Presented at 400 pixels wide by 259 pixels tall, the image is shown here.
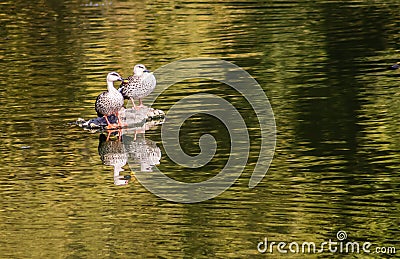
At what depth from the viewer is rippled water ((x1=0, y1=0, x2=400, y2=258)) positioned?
30.2ft

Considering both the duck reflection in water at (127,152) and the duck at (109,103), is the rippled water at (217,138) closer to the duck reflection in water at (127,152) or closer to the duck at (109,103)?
the duck reflection in water at (127,152)

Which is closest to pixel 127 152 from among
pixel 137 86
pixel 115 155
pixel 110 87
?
pixel 115 155

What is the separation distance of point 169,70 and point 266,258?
911 cm

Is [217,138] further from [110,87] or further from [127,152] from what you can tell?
[110,87]

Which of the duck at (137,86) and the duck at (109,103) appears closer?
the duck at (109,103)

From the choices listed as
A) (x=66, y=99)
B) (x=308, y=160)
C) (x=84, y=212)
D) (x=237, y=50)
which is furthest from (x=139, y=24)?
(x=84, y=212)

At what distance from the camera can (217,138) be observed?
12750 mm

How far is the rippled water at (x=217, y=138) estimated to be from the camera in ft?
30.2

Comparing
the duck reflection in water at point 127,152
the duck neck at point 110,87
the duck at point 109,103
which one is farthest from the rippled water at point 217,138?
the duck neck at point 110,87

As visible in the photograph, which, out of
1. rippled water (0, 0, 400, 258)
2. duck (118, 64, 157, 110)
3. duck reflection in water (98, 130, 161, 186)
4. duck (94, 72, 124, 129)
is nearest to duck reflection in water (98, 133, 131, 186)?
duck reflection in water (98, 130, 161, 186)

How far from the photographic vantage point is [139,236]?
915cm

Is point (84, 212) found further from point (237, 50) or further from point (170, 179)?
point (237, 50)

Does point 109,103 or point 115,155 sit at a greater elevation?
point 109,103

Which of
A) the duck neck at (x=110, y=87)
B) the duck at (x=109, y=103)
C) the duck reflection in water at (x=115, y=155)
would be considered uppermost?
the duck neck at (x=110, y=87)
